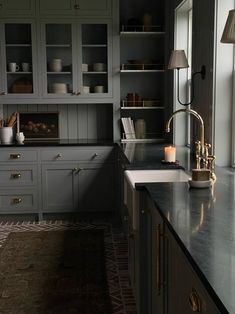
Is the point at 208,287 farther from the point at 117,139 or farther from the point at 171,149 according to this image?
the point at 117,139

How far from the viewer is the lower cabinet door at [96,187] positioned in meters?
4.50

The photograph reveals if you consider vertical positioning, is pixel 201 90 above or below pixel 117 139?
above

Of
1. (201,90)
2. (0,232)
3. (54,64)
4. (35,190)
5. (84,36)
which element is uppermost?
(84,36)

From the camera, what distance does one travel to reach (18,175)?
4480 millimetres

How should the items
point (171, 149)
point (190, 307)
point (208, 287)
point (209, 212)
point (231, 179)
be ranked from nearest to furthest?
point (208, 287) → point (190, 307) → point (209, 212) → point (231, 179) → point (171, 149)

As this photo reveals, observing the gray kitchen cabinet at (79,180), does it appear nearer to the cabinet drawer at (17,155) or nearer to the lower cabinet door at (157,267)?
the cabinet drawer at (17,155)

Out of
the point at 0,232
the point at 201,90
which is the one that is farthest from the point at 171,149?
the point at 0,232

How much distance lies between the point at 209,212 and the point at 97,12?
343 centimetres

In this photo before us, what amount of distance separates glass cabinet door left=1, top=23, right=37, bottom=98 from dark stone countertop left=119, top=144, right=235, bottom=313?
2.68 m

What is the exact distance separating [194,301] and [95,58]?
387 cm

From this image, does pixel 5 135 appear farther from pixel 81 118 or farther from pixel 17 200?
pixel 81 118

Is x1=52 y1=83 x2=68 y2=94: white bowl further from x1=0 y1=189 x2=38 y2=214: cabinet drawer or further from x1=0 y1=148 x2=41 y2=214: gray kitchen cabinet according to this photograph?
x1=0 y1=189 x2=38 y2=214: cabinet drawer

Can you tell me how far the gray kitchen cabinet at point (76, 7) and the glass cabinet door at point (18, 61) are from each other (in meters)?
0.26

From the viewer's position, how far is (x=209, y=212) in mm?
1626
